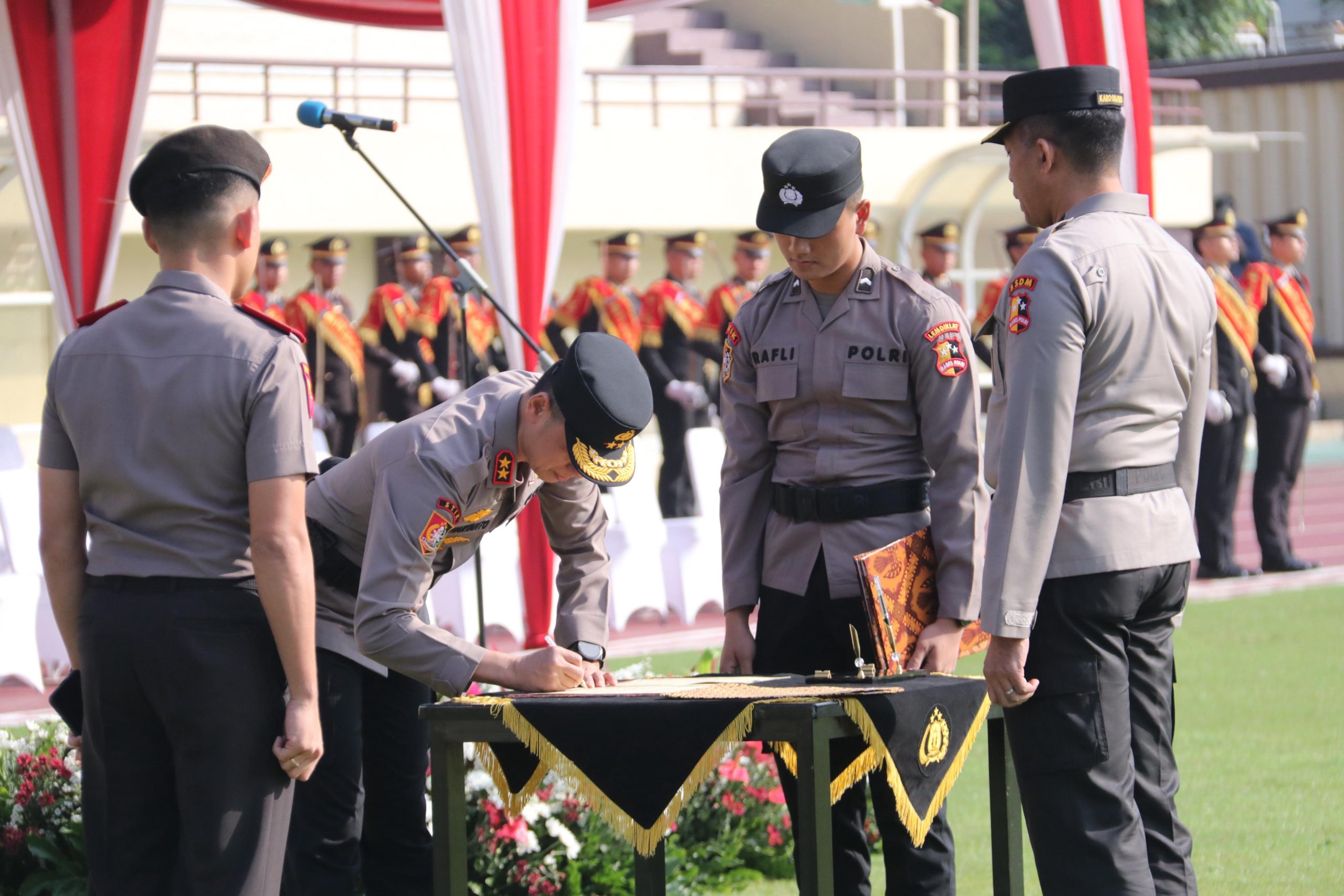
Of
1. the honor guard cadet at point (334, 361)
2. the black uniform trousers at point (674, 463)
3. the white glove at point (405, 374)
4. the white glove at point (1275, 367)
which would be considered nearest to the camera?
the white glove at point (1275, 367)

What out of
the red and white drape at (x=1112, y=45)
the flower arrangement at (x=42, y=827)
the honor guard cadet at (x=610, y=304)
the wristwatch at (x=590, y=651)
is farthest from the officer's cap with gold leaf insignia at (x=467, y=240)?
the wristwatch at (x=590, y=651)

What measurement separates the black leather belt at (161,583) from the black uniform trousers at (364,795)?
0.60 m

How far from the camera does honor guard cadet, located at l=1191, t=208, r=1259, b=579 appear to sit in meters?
10.7

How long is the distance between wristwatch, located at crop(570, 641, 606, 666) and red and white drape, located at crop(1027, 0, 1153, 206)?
4.20 m

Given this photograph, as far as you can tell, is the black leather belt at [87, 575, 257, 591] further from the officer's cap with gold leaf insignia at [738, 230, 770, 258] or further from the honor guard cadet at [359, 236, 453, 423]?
the officer's cap with gold leaf insignia at [738, 230, 770, 258]

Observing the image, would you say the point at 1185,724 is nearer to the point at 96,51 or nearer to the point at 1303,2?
the point at 96,51

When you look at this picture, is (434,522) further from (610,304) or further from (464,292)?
(610,304)

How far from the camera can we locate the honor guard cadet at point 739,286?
43.0 ft

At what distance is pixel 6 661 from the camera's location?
22.2ft

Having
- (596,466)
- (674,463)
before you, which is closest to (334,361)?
(674,463)

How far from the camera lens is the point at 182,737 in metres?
2.74

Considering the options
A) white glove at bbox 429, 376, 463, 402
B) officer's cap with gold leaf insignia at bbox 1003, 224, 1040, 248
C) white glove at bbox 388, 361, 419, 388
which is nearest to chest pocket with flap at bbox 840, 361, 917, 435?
white glove at bbox 429, 376, 463, 402

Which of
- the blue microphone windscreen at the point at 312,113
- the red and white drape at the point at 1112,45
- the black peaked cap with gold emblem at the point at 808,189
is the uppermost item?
the red and white drape at the point at 1112,45

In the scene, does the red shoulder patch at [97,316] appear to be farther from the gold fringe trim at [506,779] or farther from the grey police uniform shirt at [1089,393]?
the grey police uniform shirt at [1089,393]
